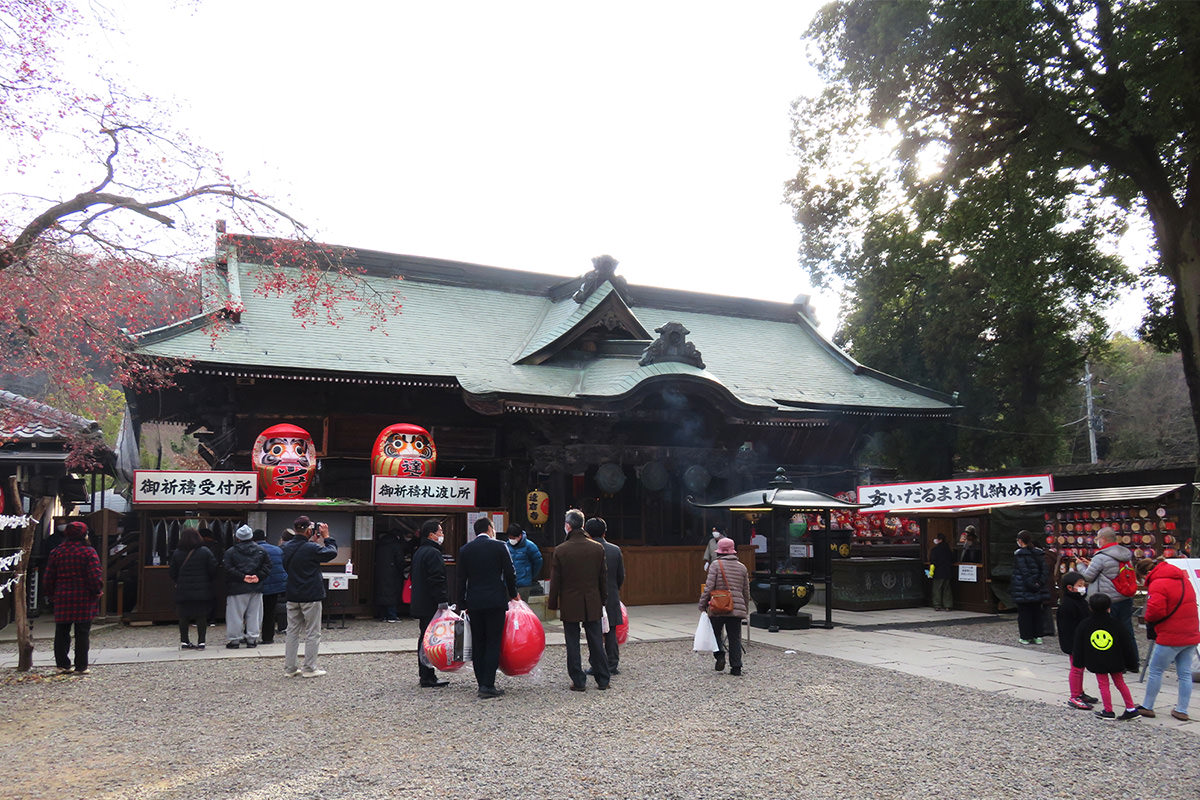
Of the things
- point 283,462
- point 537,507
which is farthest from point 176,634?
point 537,507

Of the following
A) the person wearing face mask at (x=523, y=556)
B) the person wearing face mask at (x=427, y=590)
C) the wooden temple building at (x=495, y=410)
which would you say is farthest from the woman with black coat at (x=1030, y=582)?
the person wearing face mask at (x=427, y=590)

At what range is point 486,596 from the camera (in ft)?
26.1

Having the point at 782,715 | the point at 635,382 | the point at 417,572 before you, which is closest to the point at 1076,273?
the point at 635,382

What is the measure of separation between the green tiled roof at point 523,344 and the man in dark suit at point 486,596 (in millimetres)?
7608

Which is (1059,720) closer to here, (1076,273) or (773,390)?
(1076,273)

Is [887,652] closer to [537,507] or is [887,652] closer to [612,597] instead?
[612,597]

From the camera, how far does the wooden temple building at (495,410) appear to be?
1531 centimetres

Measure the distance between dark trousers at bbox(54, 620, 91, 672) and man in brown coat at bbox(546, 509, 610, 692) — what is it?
17.6 ft

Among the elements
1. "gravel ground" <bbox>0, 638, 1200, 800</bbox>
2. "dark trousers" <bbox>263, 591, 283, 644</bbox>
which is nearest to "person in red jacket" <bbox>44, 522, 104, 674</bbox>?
"gravel ground" <bbox>0, 638, 1200, 800</bbox>

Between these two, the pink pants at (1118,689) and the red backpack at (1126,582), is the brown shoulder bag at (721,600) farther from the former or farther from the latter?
the red backpack at (1126,582)

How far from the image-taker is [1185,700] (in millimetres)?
7309

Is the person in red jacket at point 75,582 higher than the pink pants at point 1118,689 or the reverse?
higher

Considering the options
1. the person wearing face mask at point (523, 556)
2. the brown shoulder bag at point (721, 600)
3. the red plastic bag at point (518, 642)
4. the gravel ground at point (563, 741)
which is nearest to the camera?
the gravel ground at point (563, 741)

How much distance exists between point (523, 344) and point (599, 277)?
8.31ft
